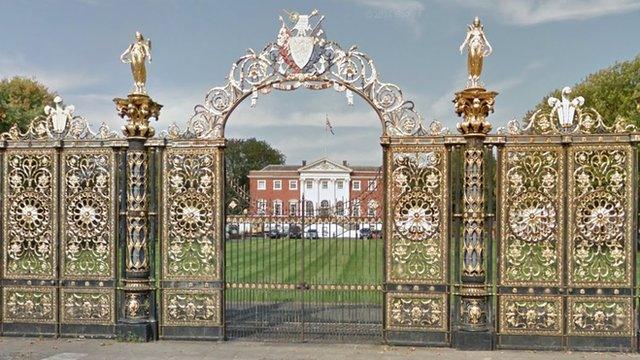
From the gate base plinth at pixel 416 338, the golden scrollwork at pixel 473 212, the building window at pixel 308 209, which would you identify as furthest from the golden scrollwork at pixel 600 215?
the building window at pixel 308 209

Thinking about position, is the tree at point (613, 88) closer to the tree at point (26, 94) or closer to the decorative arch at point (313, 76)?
the decorative arch at point (313, 76)

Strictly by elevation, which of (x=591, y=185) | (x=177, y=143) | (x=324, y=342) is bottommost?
(x=324, y=342)

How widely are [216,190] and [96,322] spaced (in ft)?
9.24

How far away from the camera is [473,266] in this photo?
8.80m

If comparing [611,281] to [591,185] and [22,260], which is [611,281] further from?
[22,260]

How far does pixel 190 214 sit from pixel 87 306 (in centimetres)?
220

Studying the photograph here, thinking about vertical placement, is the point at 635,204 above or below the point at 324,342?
above

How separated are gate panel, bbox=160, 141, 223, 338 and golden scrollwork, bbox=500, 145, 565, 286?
14.0ft

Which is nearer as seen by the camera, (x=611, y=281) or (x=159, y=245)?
(x=611, y=281)

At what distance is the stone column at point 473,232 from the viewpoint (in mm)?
8703

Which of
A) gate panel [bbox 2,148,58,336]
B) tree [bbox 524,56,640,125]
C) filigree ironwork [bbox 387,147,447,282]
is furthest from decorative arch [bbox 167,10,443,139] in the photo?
tree [bbox 524,56,640,125]

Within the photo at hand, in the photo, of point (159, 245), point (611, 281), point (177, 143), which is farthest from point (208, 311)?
point (611, 281)

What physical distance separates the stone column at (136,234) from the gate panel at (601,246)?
20.5 ft

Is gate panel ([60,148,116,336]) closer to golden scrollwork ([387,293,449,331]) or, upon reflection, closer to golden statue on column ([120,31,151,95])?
golden statue on column ([120,31,151,95])
